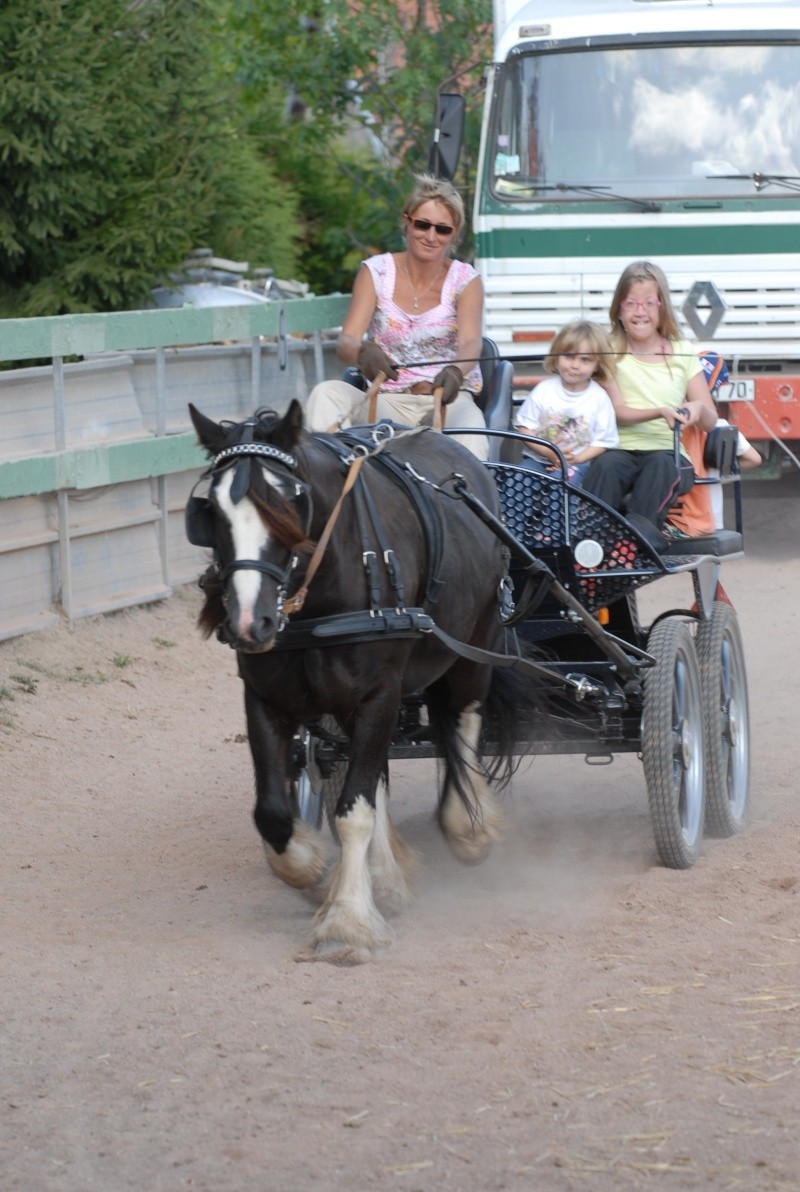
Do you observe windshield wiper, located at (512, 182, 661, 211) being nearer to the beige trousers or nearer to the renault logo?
the renault logo

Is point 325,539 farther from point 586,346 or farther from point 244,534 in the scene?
point 586,346

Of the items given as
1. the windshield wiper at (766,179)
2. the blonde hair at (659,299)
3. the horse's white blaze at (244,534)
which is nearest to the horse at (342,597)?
the horse's white blaze at (244,534)

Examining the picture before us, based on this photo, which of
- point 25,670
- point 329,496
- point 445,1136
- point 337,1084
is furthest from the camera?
point 25,670

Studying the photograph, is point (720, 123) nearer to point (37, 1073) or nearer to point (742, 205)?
point (742, 205)

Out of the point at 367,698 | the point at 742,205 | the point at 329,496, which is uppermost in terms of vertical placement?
the point at 742,205

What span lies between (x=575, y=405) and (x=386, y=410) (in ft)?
2.17

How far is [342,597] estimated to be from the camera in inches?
178

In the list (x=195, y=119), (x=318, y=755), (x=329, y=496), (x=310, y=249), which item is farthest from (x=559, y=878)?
(x=310, y=249)

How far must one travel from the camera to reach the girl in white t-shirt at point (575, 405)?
581 cm

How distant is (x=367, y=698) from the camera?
Answer: 460cm

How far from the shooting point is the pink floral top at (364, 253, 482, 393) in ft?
20.0

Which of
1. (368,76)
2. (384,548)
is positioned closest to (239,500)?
(384,548)

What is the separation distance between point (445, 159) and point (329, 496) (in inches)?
272

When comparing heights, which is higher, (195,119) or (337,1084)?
(195,119)
